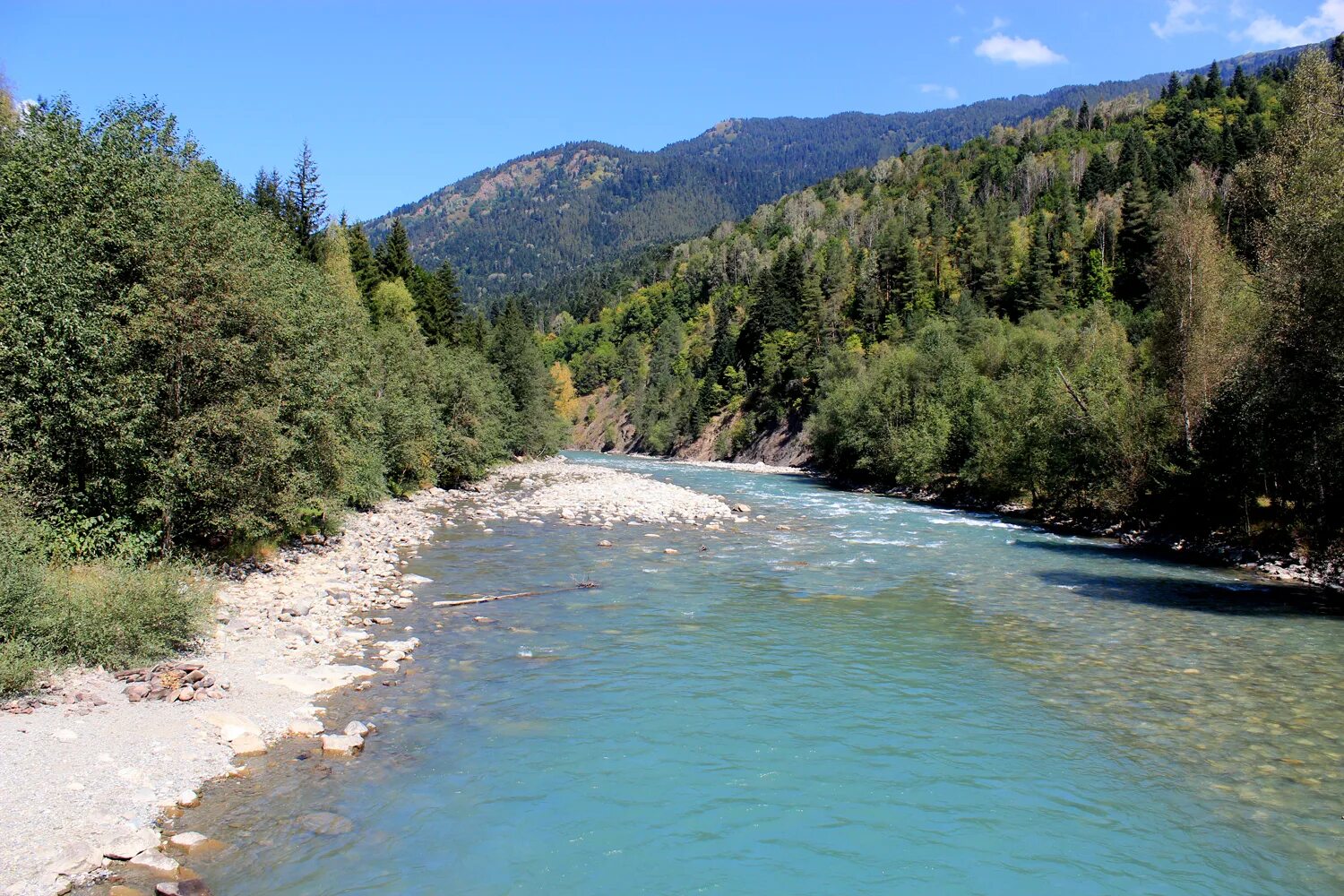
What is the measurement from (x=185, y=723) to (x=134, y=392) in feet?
26.1

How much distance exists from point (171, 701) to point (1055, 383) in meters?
37.1

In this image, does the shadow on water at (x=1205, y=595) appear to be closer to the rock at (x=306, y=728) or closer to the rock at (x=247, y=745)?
the rock at (x=306, y=728)

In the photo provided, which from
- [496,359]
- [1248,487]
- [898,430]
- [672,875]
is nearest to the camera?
[672,875]

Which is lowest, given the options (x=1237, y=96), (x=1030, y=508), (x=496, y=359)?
(x=1030, y=508)

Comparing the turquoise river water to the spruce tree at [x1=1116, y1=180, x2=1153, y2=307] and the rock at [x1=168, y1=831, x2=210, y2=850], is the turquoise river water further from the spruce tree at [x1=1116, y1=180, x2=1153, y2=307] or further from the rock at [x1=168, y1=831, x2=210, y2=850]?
the spruce tree at [x1=1116, y1=180, x2=1153, y2=307]

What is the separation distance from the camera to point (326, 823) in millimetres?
7871

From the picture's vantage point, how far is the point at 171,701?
10156 millimetres

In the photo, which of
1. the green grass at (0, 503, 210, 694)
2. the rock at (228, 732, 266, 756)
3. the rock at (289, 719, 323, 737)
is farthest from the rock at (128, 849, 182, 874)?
the green grass at (0, 503, 210, 694)

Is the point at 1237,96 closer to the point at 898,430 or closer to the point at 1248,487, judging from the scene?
the point at 898,430

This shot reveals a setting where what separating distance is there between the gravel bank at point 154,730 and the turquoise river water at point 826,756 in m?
0.62

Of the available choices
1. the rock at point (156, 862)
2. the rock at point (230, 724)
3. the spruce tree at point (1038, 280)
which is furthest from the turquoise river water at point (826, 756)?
the spruce tree at point (1038, 280)

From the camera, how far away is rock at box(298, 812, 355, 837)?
304 inches

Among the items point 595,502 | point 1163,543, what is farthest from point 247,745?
point 1163,543

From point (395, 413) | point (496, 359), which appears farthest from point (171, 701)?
point (496, 359)
